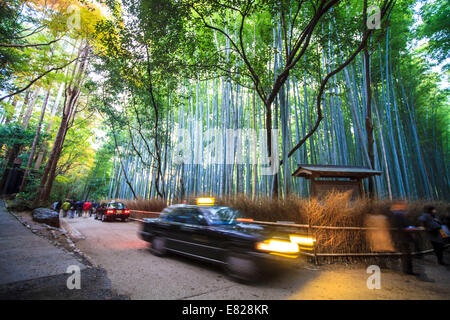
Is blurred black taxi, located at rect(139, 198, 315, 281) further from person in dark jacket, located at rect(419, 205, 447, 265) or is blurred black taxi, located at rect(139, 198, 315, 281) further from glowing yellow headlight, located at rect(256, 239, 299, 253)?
person in dark jacket, located at rect(419, 205, 447, 265)

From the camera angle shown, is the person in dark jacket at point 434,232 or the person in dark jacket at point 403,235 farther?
the person in dark jacket at point 434,232

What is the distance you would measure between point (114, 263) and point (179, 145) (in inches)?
391

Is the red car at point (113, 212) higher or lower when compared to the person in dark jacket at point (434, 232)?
lower

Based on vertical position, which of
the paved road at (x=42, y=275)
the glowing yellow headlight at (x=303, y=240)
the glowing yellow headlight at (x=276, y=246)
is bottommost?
the paved road at (x=42, y=275)

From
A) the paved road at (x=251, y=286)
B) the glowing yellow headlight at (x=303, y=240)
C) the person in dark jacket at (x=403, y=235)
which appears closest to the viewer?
the paved road at (x=251, y=286)

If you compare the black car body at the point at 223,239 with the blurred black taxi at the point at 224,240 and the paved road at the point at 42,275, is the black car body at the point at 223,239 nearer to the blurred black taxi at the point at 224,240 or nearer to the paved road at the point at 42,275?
the blurred black taxi at the point at 224,240

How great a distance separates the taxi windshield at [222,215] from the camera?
3.42m

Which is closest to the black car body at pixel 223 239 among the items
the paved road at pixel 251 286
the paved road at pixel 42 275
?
the paved road at pixel 251 286

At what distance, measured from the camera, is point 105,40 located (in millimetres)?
7117

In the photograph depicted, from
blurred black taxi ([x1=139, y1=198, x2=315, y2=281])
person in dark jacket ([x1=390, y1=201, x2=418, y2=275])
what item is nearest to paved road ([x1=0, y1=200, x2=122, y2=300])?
blurred black taxi ([x1=139, y1=198, x2=315, y2=281])

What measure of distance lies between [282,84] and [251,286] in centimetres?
635

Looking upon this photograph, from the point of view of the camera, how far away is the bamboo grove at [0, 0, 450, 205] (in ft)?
21.1

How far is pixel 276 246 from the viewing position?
8.96 feet
